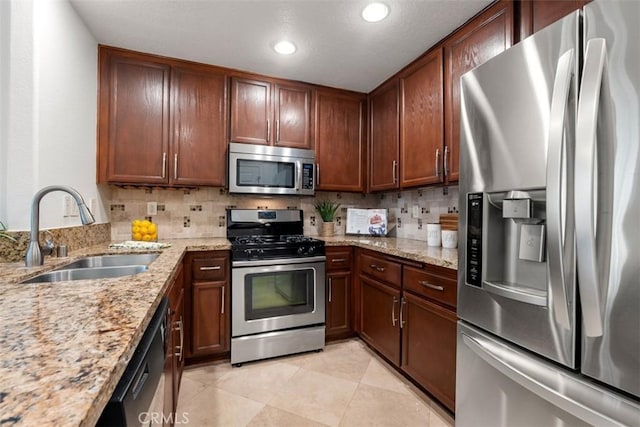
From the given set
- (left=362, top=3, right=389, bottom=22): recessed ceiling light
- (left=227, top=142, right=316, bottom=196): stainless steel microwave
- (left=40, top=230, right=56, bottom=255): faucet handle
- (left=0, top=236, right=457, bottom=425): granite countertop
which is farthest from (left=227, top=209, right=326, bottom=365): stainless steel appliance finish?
(left=362, top=3, right=389, bottom=22): recessed ceiling light

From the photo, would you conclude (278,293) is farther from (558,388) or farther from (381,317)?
(558,388)

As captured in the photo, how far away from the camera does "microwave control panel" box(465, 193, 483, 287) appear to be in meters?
1.21

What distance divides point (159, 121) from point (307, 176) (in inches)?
47.9

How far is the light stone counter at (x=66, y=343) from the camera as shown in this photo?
37 centimetres

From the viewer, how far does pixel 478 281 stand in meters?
1.22

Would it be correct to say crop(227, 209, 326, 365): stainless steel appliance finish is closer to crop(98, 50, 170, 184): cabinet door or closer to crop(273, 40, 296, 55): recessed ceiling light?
crop(98, 50, 170, 184): cabinet door

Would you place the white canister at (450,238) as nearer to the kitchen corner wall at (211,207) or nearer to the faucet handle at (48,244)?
the kitchen corner wall at (211,207)

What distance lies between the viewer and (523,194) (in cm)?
104

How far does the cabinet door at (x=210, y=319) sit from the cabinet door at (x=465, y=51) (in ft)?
5.75

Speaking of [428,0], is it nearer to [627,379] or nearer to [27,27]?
[627,379]

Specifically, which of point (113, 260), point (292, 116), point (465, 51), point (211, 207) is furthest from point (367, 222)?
point (113, 260)

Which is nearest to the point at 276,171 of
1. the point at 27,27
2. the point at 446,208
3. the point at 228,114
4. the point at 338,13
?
the point at 228,114

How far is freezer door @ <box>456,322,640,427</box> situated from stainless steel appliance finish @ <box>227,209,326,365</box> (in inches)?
47.1

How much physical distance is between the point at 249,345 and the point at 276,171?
136 cm
